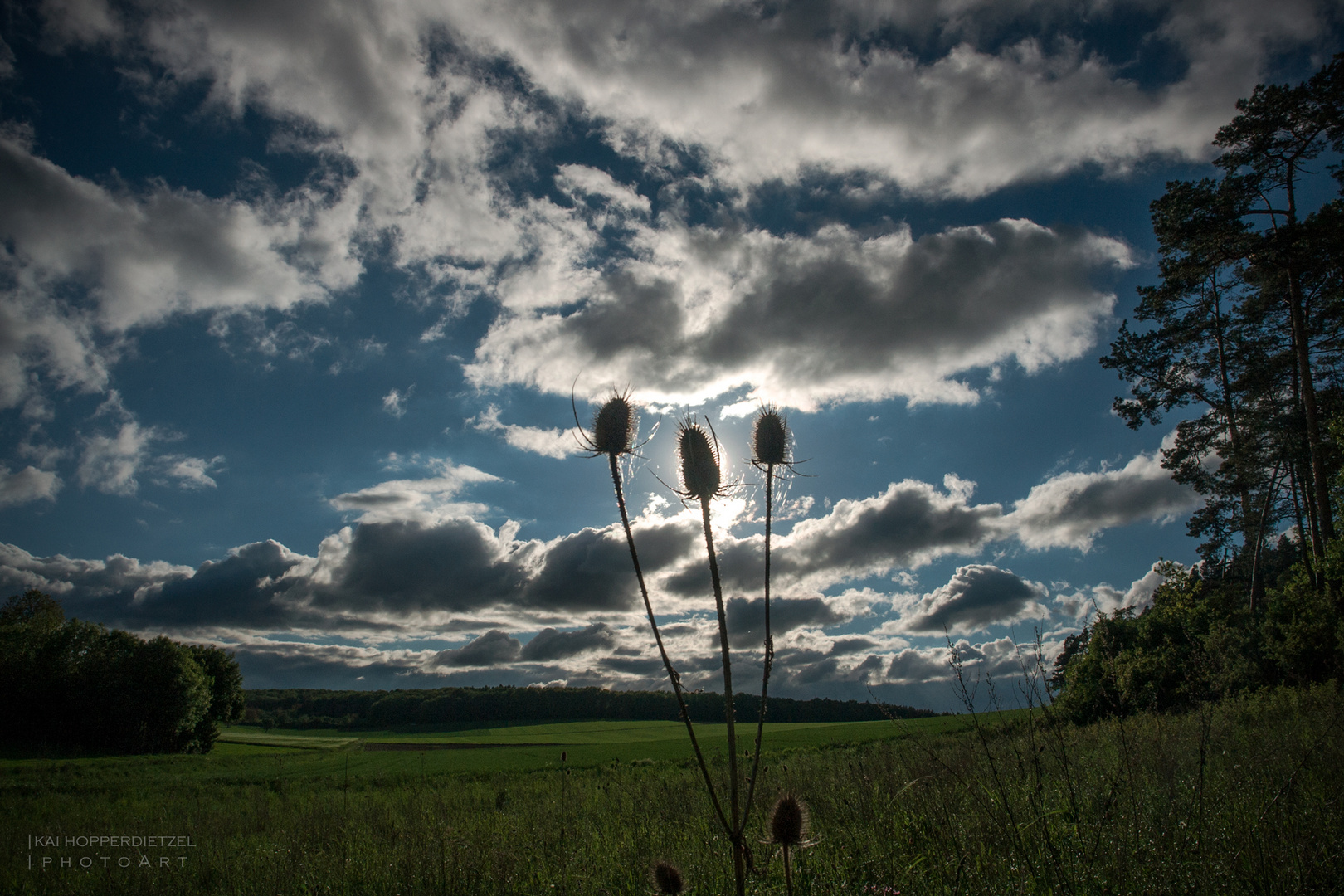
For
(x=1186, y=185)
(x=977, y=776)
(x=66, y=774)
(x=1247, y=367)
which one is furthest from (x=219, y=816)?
(x=1247, y=367)

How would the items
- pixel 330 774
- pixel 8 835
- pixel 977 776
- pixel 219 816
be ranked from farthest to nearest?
pixel 330 774, pixel 219 816, pixel 8 835, pixel 977 776

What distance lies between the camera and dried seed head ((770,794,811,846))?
267 cm

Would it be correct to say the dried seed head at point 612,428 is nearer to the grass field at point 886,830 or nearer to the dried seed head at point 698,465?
the dried seed head at point 698,465

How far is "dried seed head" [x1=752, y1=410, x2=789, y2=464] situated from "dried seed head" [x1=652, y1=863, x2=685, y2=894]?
1.93m

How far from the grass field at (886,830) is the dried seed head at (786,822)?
23 cm

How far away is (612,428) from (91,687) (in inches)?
2921

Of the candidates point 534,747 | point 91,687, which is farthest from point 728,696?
point 91,687

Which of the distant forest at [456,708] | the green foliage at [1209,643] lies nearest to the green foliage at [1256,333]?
the green foliage at [1209,643]

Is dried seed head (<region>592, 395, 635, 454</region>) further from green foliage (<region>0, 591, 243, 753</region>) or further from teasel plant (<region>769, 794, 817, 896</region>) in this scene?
green foliage (<region>0, 591, 243, 753</region>)

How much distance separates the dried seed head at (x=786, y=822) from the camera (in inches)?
105

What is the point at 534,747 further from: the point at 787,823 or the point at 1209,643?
the point at 787,823

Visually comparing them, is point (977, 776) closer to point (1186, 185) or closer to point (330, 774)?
point (1186, 185)

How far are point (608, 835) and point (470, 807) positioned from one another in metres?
7.51

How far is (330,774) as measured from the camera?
2758 cm
